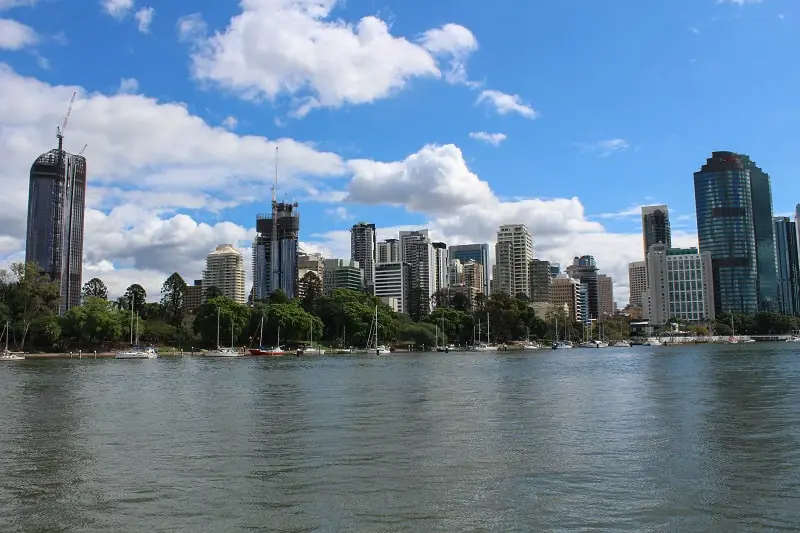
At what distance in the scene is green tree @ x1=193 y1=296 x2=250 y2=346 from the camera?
18250 centimetres

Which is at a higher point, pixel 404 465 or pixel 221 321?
pixel 221 321

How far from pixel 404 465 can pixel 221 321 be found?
16307 centimetres

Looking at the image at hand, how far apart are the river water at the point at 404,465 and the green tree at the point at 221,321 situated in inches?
5260

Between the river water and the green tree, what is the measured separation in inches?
5260

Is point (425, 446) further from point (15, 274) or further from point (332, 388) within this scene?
point (15, 274)

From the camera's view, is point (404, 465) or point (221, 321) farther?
point (221, 321)

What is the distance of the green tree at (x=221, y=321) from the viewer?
182m

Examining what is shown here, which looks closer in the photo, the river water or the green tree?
the river water

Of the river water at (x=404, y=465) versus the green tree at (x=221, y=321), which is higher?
the green tree at (x=221, y=321)

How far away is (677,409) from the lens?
4353cm

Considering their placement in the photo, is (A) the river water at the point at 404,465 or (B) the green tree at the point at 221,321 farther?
(B) the green tree at the point at 221,321

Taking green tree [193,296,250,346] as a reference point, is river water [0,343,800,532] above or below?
below

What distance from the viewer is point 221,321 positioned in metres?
183

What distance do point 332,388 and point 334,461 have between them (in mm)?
37303
